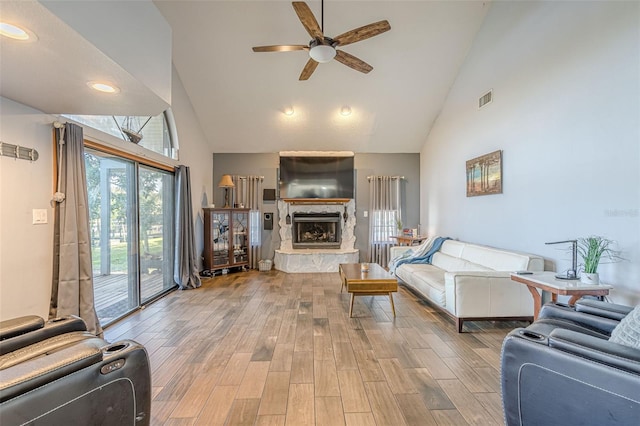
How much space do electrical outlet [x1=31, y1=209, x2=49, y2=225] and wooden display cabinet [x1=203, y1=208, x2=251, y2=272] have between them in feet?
10.7

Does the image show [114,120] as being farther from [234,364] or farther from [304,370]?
[304,370]

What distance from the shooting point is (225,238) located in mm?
6176

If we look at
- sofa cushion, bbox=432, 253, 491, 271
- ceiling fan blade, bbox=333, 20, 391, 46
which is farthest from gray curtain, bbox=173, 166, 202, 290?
sofa cushion, bbox=432, 253, 491, 271

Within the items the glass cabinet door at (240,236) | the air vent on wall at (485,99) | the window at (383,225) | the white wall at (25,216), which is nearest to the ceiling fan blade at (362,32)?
the air vent on wall at (485,99)

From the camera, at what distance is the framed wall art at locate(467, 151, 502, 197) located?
13.4 ft

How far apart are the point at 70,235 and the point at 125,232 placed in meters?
1.08

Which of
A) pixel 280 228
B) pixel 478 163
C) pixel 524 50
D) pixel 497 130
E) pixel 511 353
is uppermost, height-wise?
pixel 524 50

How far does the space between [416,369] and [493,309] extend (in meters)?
1.38

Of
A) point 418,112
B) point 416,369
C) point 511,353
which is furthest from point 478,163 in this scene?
point 511,353

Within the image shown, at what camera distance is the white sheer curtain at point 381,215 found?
22.7 ft

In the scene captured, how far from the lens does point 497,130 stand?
13.6ft

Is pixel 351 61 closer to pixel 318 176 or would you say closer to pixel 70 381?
pixel 318 176

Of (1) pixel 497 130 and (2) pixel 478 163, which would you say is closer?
(1) pixel 497 130

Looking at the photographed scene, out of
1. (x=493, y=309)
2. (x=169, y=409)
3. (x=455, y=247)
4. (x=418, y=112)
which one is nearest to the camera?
(x=169, y=409)
